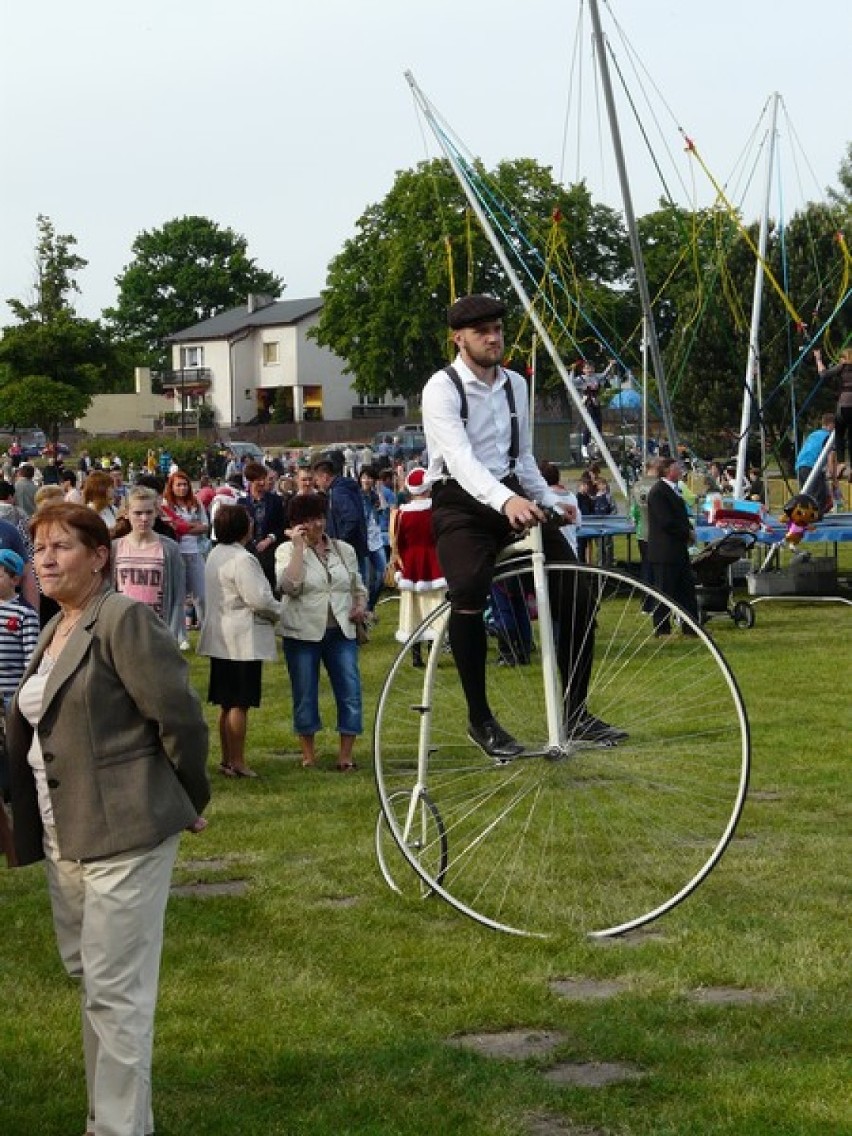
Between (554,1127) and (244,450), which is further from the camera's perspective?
(244,450)

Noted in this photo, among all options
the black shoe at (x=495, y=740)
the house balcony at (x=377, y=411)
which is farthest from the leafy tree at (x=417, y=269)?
the black shoe at (x=495, y=740)

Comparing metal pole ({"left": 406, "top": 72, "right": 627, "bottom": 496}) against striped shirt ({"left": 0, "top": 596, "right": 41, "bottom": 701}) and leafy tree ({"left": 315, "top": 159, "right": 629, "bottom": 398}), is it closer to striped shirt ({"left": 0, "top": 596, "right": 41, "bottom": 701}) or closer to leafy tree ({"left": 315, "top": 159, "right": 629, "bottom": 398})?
striped shirt ({"left": 0, "top": 596, "right": 41, "bottom": 701})

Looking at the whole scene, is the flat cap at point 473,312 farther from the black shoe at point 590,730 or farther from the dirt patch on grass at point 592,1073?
the dirt patch on grass at point 592,1073

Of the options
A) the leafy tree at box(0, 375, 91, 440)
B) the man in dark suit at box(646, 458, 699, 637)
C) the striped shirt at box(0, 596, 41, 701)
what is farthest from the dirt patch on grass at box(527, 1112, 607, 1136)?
the leafy tree at box(0, 375, 91, 440)

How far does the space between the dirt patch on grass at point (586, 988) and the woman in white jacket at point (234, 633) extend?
5.61 m

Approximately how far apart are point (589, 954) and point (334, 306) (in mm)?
77455

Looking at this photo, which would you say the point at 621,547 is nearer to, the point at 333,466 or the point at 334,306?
the point at 333,466

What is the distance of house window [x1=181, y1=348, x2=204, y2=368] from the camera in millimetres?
113062

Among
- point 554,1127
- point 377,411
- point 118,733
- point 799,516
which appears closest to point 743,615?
point 799,516

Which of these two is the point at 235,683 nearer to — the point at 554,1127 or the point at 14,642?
the point at 14,642

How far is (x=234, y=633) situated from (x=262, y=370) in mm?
99251

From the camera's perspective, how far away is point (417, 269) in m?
78.6

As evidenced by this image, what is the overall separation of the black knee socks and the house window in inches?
4203

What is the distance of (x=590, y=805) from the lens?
28.2 feet
